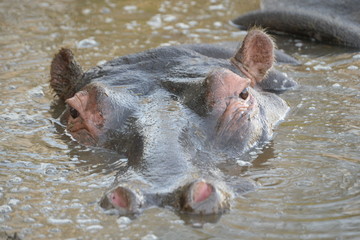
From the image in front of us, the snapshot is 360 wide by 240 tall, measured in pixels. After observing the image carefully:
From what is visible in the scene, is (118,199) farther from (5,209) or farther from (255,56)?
(255,56)

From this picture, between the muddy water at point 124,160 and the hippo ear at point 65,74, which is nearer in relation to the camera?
the muddy water at point 124,160

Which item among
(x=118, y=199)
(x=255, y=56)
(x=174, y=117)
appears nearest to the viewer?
(x=118, y=199)

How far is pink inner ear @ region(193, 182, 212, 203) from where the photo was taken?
359cm

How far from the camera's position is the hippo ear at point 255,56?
227 inches

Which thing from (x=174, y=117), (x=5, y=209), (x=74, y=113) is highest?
(x=174, y=117)

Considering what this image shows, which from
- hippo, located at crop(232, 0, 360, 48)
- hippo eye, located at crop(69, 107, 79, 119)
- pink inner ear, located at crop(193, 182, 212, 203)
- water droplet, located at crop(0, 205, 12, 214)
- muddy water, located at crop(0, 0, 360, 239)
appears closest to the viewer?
pink inner ear, located at crop(193, 182, 212, 203)

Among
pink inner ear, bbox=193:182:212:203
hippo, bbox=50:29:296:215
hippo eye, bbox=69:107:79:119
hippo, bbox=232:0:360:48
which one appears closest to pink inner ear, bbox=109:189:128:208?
hippo, bbox=50:29:296:215

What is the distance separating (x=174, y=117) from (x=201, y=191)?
3.95 feet

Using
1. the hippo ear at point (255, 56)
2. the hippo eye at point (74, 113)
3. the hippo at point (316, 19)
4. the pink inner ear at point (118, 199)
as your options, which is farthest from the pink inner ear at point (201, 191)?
the hippo at point (316, 19)

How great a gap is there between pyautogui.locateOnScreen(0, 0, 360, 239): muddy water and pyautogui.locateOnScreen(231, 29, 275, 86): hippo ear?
49 cm

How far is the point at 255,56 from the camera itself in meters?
5.89

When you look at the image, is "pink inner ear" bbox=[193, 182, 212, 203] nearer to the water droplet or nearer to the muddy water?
the muddy water

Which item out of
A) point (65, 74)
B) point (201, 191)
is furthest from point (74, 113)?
point (201, 191)

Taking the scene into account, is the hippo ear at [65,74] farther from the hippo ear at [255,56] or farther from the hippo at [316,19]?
the hippo at [316,19]
